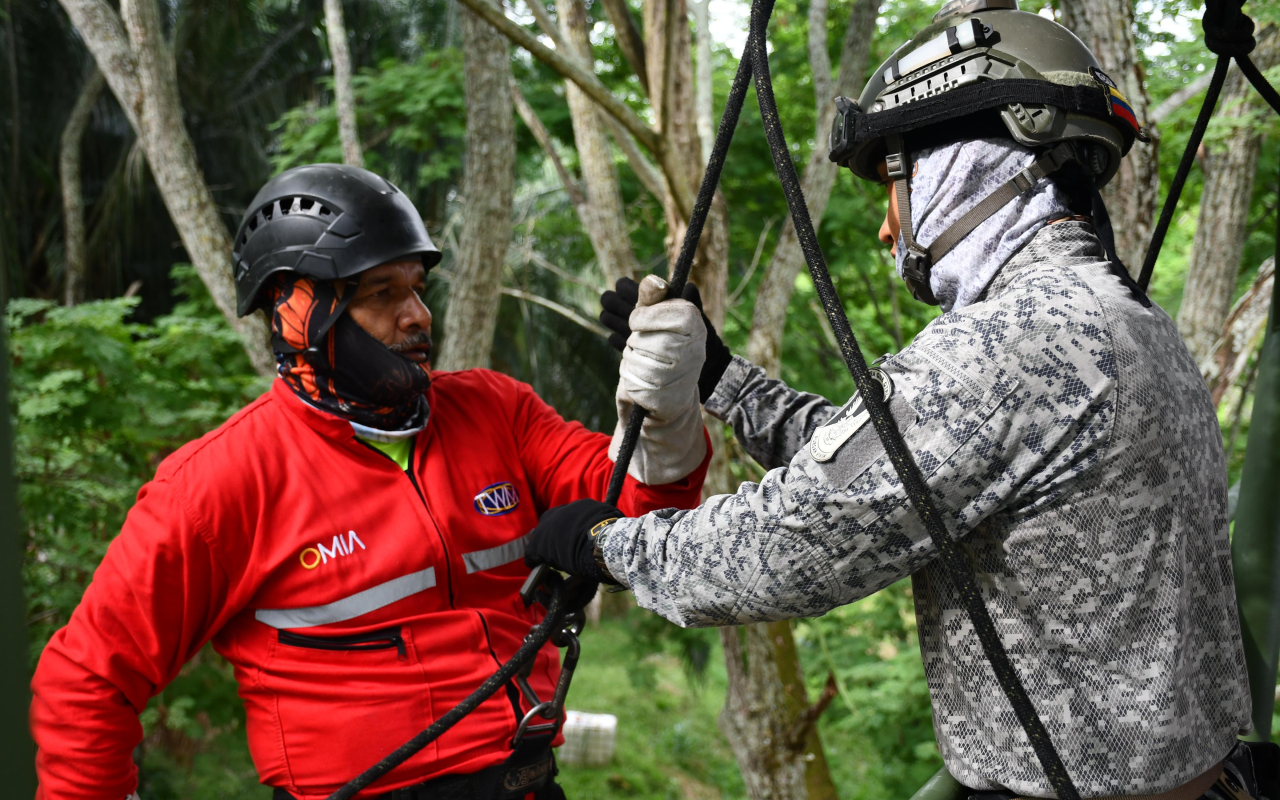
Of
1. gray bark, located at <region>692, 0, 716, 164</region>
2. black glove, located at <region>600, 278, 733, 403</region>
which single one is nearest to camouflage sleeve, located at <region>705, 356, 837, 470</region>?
black glove, located at <region>600, 278, 733, 403</region>

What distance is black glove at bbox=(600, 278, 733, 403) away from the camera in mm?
2227

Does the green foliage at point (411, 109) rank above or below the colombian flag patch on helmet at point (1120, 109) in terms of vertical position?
above

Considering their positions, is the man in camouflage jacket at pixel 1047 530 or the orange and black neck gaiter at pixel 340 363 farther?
the orange and black neck gaiter at pixel 340 363

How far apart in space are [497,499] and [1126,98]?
2.64 metres

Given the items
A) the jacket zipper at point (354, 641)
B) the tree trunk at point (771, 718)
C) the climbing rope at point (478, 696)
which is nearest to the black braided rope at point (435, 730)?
the climbing rope at point (478, 696)

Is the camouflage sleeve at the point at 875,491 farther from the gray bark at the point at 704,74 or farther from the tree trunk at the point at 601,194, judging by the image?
the gray bark at the point at 704,74

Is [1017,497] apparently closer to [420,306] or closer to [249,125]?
[420,306]

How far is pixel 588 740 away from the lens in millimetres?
12047

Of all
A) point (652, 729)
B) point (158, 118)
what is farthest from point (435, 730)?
point (652, 729)

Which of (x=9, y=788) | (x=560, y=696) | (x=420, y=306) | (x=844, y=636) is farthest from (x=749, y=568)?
(x=844, y=636)

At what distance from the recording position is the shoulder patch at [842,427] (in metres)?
1.38

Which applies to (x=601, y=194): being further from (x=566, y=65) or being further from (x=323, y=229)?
(x=323, y=229)

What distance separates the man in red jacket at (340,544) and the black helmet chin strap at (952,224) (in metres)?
0.55

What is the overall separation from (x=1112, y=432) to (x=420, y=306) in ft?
5.28
